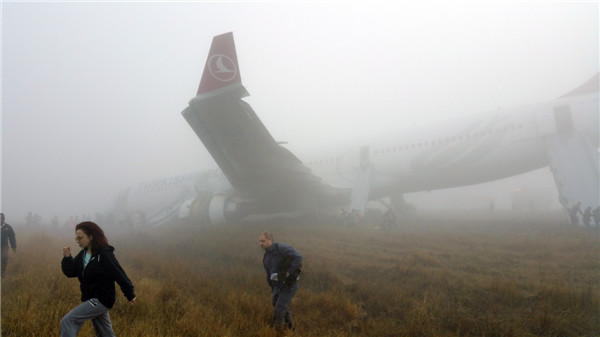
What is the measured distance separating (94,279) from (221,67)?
742cm

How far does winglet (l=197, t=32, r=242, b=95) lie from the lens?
29.6 ft

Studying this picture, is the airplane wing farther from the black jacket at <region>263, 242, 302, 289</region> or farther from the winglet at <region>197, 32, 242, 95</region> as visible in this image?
the black jacket at <region>263, 242, 302, 289</region>

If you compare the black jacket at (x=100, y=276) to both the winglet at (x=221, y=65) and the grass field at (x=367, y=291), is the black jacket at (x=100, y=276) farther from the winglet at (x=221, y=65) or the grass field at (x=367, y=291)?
the winglet at (x=221, y=65)

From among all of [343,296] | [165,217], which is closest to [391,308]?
[343,296]

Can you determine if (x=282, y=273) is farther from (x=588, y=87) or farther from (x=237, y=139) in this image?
(x=588, y=87)

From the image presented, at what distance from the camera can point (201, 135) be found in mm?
10992

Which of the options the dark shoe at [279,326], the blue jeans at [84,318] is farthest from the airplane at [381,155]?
the blue jeans at [84,318]

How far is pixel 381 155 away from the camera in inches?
577

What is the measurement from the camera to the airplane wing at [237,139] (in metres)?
9.22

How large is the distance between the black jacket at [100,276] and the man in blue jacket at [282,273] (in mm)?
1523

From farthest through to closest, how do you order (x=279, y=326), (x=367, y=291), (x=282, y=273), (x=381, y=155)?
(x=381, y=155) < (x=367, y=291) < (x=279, y=326) < (x=282, y=273)

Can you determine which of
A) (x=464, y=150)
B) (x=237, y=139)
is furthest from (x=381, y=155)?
(x=237, y=139)

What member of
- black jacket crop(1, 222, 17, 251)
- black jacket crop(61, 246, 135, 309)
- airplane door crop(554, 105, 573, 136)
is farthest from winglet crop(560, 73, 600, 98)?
black jacket crop(1, 222, 17, 251)

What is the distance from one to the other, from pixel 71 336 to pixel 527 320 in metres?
5.20
